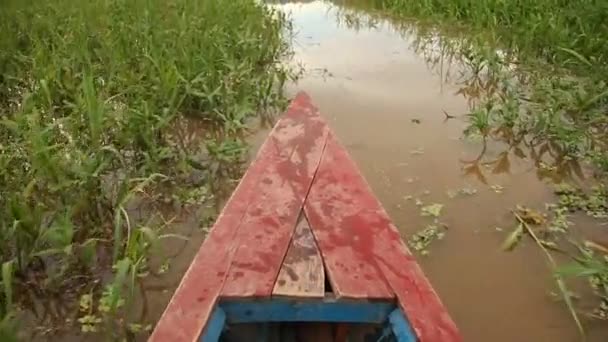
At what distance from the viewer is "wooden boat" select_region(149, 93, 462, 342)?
1520 millimetres

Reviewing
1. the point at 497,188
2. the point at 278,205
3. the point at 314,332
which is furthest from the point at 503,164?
the point at 314,332

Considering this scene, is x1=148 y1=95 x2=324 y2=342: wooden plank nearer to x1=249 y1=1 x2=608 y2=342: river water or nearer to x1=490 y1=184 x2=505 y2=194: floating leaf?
x1=249 y1=1 x2=608 y2=342: river water

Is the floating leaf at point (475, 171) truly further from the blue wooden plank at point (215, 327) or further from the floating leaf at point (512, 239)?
the blue wooden plank at point (215, 327)

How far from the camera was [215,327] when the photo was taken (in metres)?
1.50

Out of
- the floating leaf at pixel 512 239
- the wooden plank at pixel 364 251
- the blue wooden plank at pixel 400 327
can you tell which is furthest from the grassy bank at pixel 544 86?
the blue wooden plank at pixel 400 327

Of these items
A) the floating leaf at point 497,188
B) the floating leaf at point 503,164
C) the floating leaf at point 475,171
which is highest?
the floating leaf at point 503,164

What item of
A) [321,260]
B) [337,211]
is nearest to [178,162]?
[337,211]

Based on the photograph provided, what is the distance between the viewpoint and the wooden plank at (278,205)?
1646 mm

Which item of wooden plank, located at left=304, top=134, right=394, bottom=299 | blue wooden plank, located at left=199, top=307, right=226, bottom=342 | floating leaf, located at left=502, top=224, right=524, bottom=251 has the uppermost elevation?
wooden plank, located at left=304, top=134, right=394, bottom=299

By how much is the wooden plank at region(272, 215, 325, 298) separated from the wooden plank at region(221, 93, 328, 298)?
0.02 m

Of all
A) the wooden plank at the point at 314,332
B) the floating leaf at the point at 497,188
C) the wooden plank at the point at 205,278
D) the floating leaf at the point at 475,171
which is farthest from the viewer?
the floating leaf at the point at 475,171

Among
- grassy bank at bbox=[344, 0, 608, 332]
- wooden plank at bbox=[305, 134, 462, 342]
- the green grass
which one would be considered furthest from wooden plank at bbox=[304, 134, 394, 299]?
the green grass

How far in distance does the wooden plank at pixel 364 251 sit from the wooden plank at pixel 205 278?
0.83ft

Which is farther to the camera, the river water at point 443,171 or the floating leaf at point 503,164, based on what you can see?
the floating leaf at point 503,164
